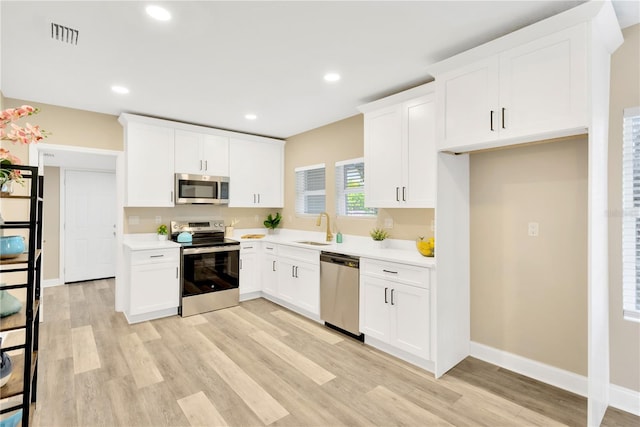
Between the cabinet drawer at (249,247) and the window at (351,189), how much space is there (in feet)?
4.51

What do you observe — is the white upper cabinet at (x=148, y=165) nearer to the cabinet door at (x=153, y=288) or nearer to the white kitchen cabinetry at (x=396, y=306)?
the cabinet door at (x=153, y=288)

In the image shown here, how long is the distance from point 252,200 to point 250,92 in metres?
2.11

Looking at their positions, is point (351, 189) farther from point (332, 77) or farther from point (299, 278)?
point (332, 77)

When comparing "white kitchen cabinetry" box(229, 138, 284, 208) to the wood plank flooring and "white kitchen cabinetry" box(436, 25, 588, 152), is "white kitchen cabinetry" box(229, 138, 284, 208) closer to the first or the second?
the wood plank flooring

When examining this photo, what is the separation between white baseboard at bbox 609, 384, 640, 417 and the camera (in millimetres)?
2215

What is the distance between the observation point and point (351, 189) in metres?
4.40

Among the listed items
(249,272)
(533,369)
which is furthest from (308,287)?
(533,369)

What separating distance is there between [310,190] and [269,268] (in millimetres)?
1374

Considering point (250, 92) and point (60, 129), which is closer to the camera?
point (250, 92)

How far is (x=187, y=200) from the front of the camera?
179 inches

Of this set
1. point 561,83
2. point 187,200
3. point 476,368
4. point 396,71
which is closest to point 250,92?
point 396,71

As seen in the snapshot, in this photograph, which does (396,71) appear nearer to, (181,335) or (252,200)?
(252,200)

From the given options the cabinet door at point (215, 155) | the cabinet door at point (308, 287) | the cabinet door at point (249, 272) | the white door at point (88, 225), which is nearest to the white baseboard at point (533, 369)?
the cabinet door at point (308, 287)

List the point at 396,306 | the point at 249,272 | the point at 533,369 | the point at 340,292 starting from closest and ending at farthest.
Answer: the point at 533,369
the point at 396,306
the point at 340,292
the point at 249,272
